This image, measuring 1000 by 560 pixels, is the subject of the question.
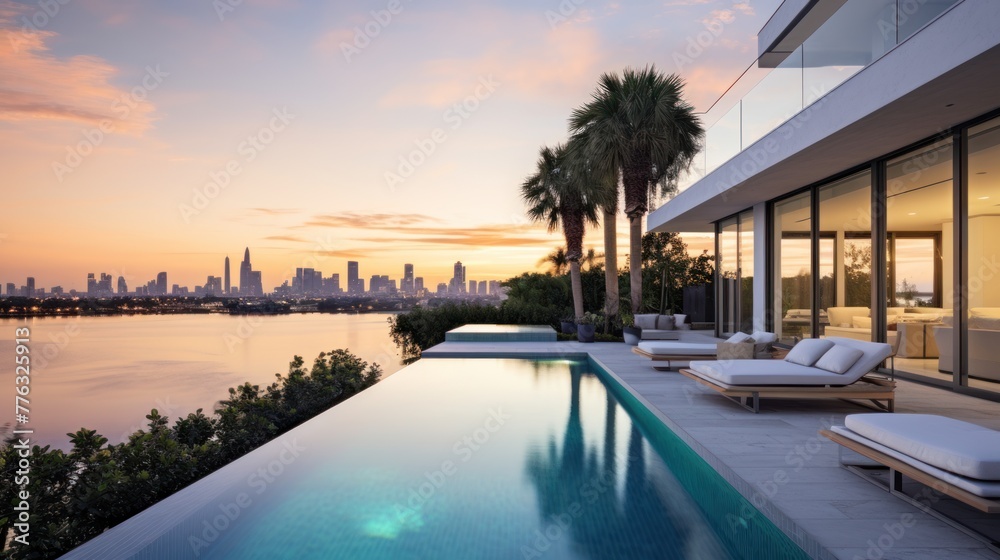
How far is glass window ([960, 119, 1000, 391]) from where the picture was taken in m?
5.96

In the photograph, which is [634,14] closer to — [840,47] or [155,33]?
[840,47]

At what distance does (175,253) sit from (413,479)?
13.4 metres

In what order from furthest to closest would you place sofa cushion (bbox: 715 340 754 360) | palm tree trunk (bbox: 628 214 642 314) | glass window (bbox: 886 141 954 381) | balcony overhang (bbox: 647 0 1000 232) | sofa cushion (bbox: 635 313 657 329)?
sofa cushion (bbox: 635 313 657 329), palm tree trunk (bbox: 628 214 642 314), sofa cushion (bbox: 715 340 754 360), glass window (bbox: 886 141 954 381), balcony overhang (bbox: 647 0 1000 232)

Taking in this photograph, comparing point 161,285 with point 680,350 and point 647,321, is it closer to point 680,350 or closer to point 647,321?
point 647,321

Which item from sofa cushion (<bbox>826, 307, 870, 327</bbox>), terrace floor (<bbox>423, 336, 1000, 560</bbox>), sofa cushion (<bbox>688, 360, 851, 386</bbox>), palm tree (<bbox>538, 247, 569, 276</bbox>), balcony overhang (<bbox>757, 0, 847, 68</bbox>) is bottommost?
terrace floor (<bbox>423, 336, 1000, 560</bbox>)

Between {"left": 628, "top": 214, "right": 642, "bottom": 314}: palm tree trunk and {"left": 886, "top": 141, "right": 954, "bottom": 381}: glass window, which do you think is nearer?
{"left": 886, "top": 141, "right": 954, "bottom": 381}: glass window

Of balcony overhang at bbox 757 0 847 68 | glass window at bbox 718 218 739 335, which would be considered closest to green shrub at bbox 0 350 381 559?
glass window at bbox 718 218 739 335

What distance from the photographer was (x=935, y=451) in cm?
263

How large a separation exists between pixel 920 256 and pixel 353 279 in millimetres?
21150

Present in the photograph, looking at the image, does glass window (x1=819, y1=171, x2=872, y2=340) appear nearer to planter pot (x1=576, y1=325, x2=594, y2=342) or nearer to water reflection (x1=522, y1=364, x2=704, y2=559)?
water reflection (x1=522, y1=364, x2=704, y2=559)

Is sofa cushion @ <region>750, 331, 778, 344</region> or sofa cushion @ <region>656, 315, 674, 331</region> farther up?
sofa cushion @ <region>750, 331, 778, 344</region>

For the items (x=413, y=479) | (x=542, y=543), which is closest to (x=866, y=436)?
(x=542, y=543)

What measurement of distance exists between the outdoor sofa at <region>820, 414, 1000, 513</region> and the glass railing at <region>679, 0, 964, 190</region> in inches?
153

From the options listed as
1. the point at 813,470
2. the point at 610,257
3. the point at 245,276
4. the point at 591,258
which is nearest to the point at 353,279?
the point at 245,276
